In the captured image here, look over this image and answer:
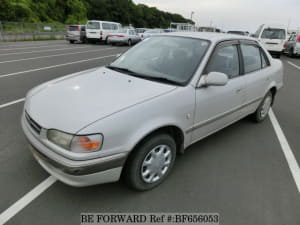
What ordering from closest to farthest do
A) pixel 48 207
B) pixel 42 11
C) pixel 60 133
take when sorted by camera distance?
pixel 60 133, pixel 48 207, pixel 42 11

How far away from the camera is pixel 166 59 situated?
2.97 m

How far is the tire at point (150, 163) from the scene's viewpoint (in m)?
2.23

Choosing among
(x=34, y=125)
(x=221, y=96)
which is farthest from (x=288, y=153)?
(x=34, y=125)

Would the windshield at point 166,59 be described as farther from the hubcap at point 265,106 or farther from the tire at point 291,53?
the tire at point 291,53

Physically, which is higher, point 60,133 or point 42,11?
point 42,11

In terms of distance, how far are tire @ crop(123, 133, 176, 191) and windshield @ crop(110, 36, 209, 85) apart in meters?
0.73

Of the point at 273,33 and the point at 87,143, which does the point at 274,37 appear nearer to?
the point at 273,33

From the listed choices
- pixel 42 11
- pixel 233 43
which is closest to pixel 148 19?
pixel 42 11

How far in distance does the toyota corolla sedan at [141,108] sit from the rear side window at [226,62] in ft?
0.04

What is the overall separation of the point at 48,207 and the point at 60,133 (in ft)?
2.70

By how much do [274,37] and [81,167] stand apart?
15479 mm

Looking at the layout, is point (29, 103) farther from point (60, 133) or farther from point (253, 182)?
point (253, 182)

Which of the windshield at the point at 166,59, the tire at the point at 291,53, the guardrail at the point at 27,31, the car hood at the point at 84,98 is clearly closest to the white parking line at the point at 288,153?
the windshield at the point at 166,59

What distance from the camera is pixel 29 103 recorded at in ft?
8.22
